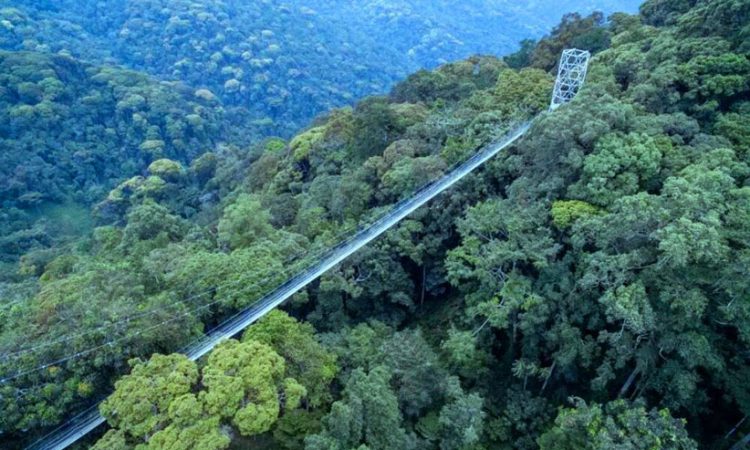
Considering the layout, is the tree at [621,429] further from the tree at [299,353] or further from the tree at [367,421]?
the tree at [299,353]

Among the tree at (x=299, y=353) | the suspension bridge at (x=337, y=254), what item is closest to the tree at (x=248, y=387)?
the tree at (x=299, y=353)

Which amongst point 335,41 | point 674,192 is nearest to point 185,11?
point 335,41

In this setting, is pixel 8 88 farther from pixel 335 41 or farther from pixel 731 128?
pixel 335 41

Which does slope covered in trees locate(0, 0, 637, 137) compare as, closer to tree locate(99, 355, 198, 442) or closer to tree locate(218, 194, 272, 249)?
tree locate(218, 194, 272, 249)

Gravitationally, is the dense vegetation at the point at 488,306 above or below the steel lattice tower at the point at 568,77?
below

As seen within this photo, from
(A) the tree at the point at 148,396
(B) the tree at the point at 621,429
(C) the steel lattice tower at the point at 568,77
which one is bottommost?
(A) the tree at the point at 148,396

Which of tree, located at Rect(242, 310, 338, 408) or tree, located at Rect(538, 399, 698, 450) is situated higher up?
tree, located at Rect(538, 399, 698, 450)

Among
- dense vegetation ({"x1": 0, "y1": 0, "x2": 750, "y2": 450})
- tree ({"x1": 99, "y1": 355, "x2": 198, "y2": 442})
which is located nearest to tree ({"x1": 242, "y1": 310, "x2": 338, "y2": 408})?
dense vegetation ({"x1": 0, "y1": 0, "x2": 750, "y2": 450})
